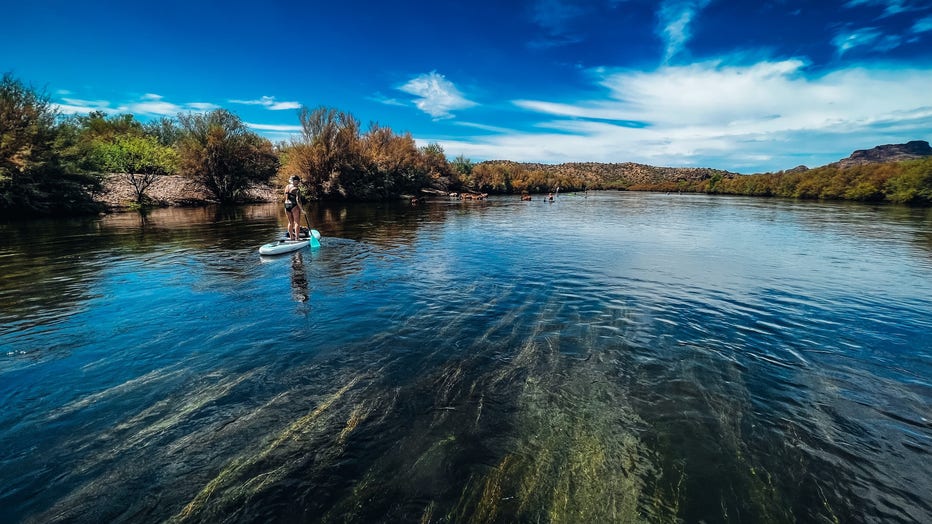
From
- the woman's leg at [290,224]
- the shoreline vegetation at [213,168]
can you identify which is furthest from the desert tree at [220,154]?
the woman's leg at [290,224]

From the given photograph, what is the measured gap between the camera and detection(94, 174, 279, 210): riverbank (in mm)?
42188

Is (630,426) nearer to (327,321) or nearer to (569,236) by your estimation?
(327,321)

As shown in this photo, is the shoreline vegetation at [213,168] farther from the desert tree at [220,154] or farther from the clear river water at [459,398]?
the clear river water at [459,398]

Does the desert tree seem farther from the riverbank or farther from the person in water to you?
the person in water

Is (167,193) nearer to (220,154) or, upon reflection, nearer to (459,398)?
(220,154)

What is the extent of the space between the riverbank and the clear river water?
3638 cm

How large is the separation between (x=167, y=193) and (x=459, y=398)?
61627mm

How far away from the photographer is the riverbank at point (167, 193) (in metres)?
42.2

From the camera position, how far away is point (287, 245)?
17828mm

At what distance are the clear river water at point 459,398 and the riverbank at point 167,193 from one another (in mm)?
36385

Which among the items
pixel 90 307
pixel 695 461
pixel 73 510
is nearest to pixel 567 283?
pixel 695 461

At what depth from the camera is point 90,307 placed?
34.1 ft

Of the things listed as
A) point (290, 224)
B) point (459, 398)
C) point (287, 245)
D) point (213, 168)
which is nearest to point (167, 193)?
point (213, 168)

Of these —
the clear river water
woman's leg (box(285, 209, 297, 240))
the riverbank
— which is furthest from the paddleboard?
the riverbank
